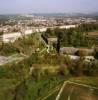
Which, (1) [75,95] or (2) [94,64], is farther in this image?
(2) [94,64]

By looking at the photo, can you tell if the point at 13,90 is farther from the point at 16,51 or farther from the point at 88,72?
the point at 16,51

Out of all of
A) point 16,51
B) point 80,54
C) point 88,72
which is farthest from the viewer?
point 16,51

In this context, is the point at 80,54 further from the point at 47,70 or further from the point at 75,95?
the point at 75,95

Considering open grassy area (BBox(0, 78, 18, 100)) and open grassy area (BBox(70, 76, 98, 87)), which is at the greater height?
open grassy area (BBox(70, 76, 98, 87))

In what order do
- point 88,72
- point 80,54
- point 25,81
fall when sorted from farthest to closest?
point 80,54, point 88,72, point 25,81

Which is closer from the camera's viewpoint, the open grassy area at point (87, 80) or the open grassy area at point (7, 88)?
the open grassy area at point (7, 88)

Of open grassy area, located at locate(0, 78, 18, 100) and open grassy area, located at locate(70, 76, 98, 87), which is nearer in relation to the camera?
open grassy area, located at locate(0, 78, 18, 100)

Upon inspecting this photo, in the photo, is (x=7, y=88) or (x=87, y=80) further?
(x=87, y=80)

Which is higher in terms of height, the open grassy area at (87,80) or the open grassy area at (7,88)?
the open grassy area at (87,80)

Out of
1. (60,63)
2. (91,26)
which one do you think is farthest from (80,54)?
(91,26)
